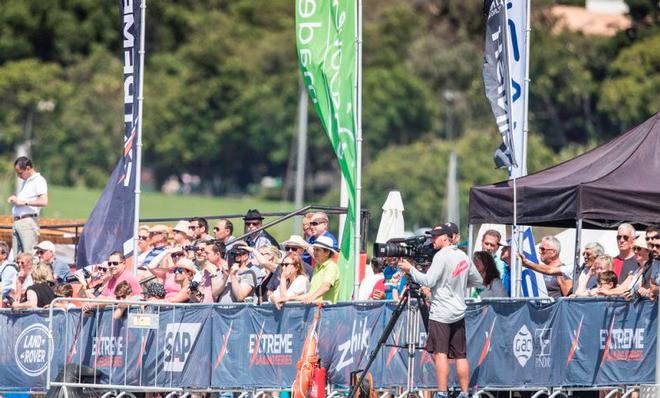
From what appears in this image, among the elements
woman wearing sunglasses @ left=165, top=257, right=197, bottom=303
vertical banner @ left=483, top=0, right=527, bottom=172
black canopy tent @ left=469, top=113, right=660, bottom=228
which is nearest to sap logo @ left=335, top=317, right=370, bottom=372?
woman wearing sunglasses @ left=165, top=257, right=197, bottom=303

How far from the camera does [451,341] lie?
14.2 m

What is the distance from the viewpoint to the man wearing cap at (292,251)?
15617 millimetres

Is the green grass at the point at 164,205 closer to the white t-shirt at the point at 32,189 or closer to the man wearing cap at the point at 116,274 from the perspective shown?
the white t-shirt at the point at 32,189

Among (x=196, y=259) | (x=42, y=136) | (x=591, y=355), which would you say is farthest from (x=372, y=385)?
(x=42, y=136)

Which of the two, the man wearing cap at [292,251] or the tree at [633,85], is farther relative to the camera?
the tree at [633,85]

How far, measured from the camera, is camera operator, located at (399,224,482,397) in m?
14.2

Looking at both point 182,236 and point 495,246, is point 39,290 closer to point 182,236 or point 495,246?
point 182,236

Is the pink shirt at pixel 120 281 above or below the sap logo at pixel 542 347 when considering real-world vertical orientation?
above

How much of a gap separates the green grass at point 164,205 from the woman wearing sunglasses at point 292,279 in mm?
52524

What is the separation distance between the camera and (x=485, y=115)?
279ft

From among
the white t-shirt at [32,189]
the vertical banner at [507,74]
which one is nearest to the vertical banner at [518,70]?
the vertical banner at [507,74]

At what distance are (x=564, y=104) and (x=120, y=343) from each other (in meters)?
71.8

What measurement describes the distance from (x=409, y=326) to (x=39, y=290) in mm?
4723

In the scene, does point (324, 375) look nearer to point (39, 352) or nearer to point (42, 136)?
point (39, 352)
